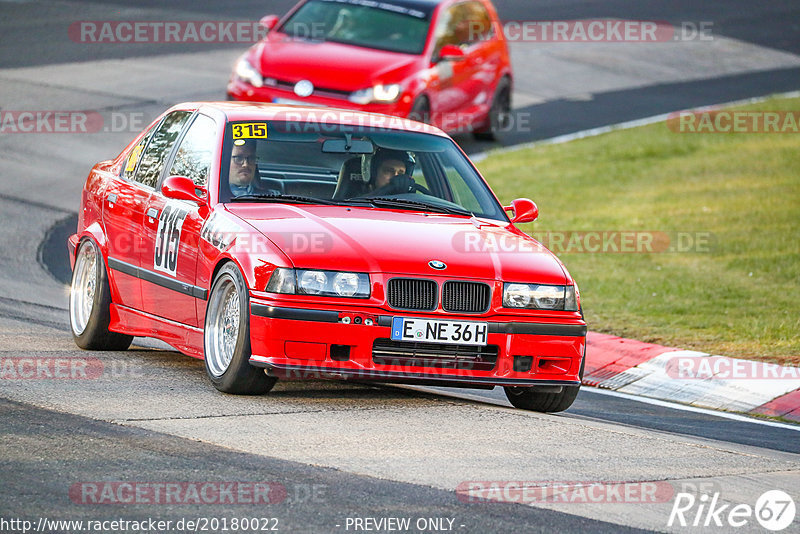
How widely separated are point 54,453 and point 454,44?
1306 cm

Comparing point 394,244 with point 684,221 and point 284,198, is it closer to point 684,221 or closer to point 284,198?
point 284,198

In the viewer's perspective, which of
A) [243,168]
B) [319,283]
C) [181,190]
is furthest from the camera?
[243,168]

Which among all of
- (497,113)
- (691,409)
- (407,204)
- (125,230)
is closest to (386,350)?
(407,204)

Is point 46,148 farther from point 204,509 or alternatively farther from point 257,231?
point 204,509

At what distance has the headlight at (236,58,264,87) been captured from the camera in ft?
55.1

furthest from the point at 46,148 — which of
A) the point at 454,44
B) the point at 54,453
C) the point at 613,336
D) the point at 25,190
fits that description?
the point at 54,453

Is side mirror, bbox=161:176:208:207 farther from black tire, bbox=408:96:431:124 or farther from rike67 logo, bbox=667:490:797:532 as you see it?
black tire, bbox=408:96:431:124

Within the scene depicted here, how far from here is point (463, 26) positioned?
752 inches

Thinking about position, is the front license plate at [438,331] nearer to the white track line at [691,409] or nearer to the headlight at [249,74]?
the white track line at [691,409]

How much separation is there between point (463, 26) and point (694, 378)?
31.4 ft

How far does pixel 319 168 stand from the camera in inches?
345

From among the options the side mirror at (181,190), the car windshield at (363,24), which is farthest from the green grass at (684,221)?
the side mirror at (181,190)

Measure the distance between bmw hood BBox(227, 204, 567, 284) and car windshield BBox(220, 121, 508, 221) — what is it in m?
0.25

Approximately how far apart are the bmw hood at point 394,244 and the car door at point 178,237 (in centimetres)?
37
